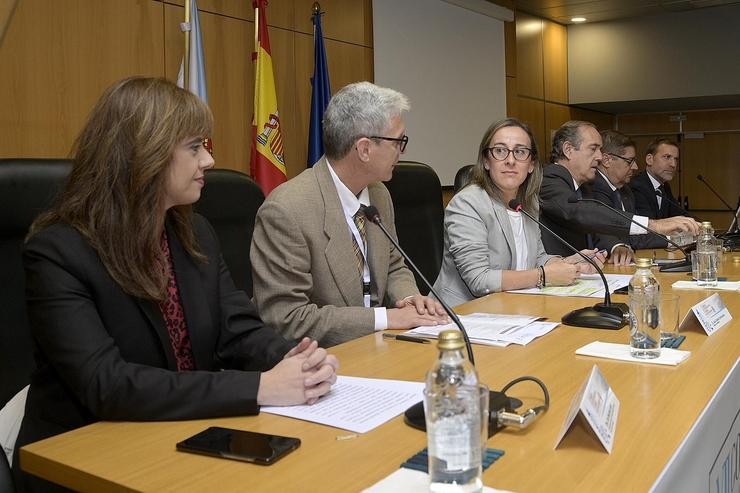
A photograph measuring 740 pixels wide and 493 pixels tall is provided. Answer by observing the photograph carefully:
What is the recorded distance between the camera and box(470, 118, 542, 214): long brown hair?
2.96 meters

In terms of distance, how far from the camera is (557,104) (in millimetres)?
8188

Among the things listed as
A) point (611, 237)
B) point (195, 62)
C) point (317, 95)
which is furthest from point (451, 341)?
point (317, 95)

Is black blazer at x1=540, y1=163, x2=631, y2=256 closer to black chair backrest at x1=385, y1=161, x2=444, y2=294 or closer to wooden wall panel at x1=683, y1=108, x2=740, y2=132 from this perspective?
black chair backrest at x1=385, y1=161, x2=444, y2=294

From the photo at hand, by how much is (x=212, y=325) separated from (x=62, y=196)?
417 mm

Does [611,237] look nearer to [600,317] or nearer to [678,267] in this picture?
[678,267]

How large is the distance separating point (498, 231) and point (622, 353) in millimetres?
1268

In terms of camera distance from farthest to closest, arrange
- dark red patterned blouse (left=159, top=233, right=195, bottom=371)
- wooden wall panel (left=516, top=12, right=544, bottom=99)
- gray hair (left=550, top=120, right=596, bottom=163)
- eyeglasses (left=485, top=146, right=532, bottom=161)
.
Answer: wooden wall panel (left=516, top=12, right=544, bottom=99), gray hair (left=550, top=120, right=596, bottom=163), eyeglasses (left=485, top=146, right=532, bottom=161), dark red patterned blouse (left=159, top=233, right=195, bottom=371)

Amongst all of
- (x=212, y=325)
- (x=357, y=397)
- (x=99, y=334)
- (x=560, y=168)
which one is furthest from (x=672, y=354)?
(x=560, y=168)

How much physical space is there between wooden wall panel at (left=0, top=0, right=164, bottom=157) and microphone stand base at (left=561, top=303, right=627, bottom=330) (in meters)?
2.44

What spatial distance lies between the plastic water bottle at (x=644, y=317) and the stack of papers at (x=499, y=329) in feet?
0.84

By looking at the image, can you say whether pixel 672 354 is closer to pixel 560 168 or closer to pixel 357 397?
pixel 357 397

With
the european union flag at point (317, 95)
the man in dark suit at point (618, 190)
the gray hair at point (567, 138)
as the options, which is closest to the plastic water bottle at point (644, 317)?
the man in dark suit at point (618, 190)

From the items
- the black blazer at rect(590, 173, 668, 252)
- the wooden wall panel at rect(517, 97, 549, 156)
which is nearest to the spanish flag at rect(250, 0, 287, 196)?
the black blazer at rect(590, 173, 668, 252)

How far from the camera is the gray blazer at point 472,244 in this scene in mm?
2752
